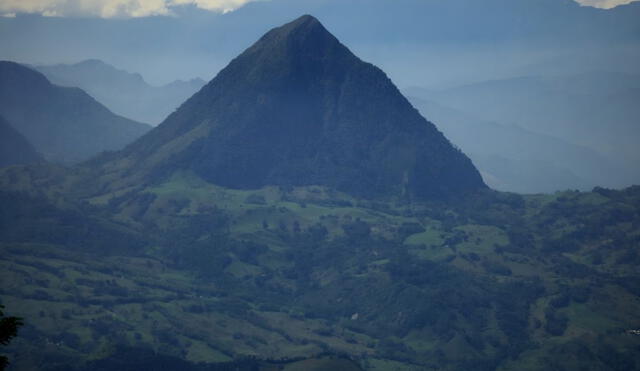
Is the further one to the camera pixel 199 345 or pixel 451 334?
pixel 451 334

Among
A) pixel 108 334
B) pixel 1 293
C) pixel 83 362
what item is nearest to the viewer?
pixel 83 362

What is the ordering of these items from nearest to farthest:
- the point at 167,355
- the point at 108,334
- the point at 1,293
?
the point at 167,355
the point at 108,334
the point at 1,293

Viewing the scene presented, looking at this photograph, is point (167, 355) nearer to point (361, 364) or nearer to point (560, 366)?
point (361, 364)

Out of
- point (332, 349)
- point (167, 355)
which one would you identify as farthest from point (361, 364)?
point (167, 355)

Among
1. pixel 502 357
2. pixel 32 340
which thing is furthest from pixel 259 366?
pixel 502 357

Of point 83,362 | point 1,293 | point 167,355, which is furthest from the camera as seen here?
point 1,293

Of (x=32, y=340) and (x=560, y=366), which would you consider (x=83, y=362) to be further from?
(x=560, y=366)

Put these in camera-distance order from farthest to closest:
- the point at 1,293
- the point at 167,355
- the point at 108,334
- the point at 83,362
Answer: the point at 1,293, the point at 108,334, the point at 167,355, the point at 83,362

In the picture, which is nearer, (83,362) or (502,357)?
(83,362)
